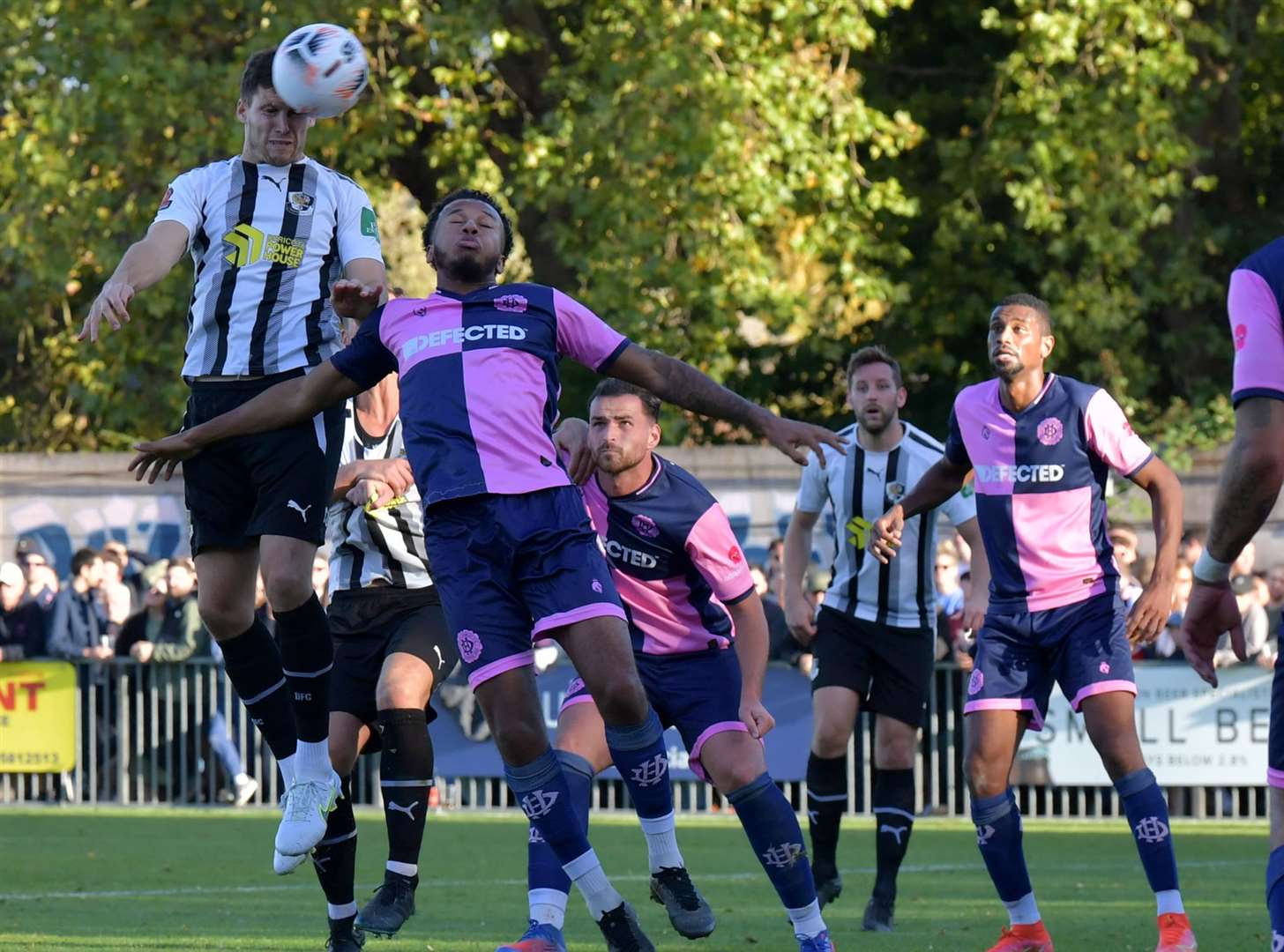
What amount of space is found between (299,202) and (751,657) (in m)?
2.51

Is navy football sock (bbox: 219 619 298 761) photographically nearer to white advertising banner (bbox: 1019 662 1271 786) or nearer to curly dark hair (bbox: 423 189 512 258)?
curly dark hair (bbox: 423 189 512 258)

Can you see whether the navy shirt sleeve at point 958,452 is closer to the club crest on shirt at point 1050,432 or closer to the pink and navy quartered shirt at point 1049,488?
the pink and navy quartered shirt at point 1049,488

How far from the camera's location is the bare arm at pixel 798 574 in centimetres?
1153

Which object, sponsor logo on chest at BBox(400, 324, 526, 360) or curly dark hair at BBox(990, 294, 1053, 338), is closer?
sponsor logo on chest at BBox(400, 324, 526, 360)

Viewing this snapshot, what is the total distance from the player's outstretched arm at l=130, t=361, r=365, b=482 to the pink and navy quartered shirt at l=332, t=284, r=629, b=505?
17cm

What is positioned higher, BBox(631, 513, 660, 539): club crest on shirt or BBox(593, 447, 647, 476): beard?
BBox(593, 447, 647, 476): beard

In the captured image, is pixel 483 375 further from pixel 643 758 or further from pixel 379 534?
pixel 379 534

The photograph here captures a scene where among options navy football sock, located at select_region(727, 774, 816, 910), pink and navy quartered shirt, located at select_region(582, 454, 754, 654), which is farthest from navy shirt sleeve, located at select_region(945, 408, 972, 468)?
navy football sock, located at select_region(727, 774, 816, 910)

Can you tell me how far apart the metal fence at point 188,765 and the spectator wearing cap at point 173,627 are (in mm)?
157

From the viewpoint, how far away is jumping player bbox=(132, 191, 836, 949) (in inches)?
286

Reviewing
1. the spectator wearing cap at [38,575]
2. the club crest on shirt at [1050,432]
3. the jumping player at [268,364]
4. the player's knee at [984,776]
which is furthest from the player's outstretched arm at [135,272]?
the spectator wearing cap at [38,575]

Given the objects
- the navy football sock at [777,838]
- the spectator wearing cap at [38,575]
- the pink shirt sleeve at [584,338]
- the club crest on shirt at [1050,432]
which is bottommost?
the navy football sock at [777,838]

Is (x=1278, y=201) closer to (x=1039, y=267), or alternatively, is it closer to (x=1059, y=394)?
(x=1039, y=267)

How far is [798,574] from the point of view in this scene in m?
11.8
